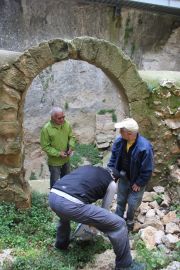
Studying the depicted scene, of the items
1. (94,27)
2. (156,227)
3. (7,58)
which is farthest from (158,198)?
(94,27)

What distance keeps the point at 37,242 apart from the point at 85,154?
6.32 m

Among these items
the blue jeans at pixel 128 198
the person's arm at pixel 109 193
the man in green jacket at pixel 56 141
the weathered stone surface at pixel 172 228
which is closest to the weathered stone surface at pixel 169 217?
the weathered stone surface at pixel 172 228

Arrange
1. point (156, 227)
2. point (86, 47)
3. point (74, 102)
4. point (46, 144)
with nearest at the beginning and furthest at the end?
point (156, 227)
point (86, 47)
point (46, 144)
point (74, 102)

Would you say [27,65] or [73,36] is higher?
[73,36]

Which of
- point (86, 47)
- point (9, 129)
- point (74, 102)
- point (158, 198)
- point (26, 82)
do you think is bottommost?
point (158, 198)

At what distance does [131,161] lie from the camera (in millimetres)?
5297

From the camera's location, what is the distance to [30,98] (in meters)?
12.6

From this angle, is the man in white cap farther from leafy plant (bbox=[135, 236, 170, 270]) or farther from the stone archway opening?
the stone archway opening

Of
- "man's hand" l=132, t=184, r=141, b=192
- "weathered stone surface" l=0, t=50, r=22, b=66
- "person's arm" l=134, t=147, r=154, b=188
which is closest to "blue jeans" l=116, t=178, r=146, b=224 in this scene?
"man's hand" l=132, t=184, r=141, b=192

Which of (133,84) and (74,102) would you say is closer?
(133,84)

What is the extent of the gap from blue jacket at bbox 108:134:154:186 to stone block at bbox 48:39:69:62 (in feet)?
5.54

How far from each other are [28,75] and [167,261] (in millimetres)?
3258

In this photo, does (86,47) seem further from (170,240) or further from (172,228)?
(170,240)

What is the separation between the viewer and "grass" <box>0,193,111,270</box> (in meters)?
4.94
